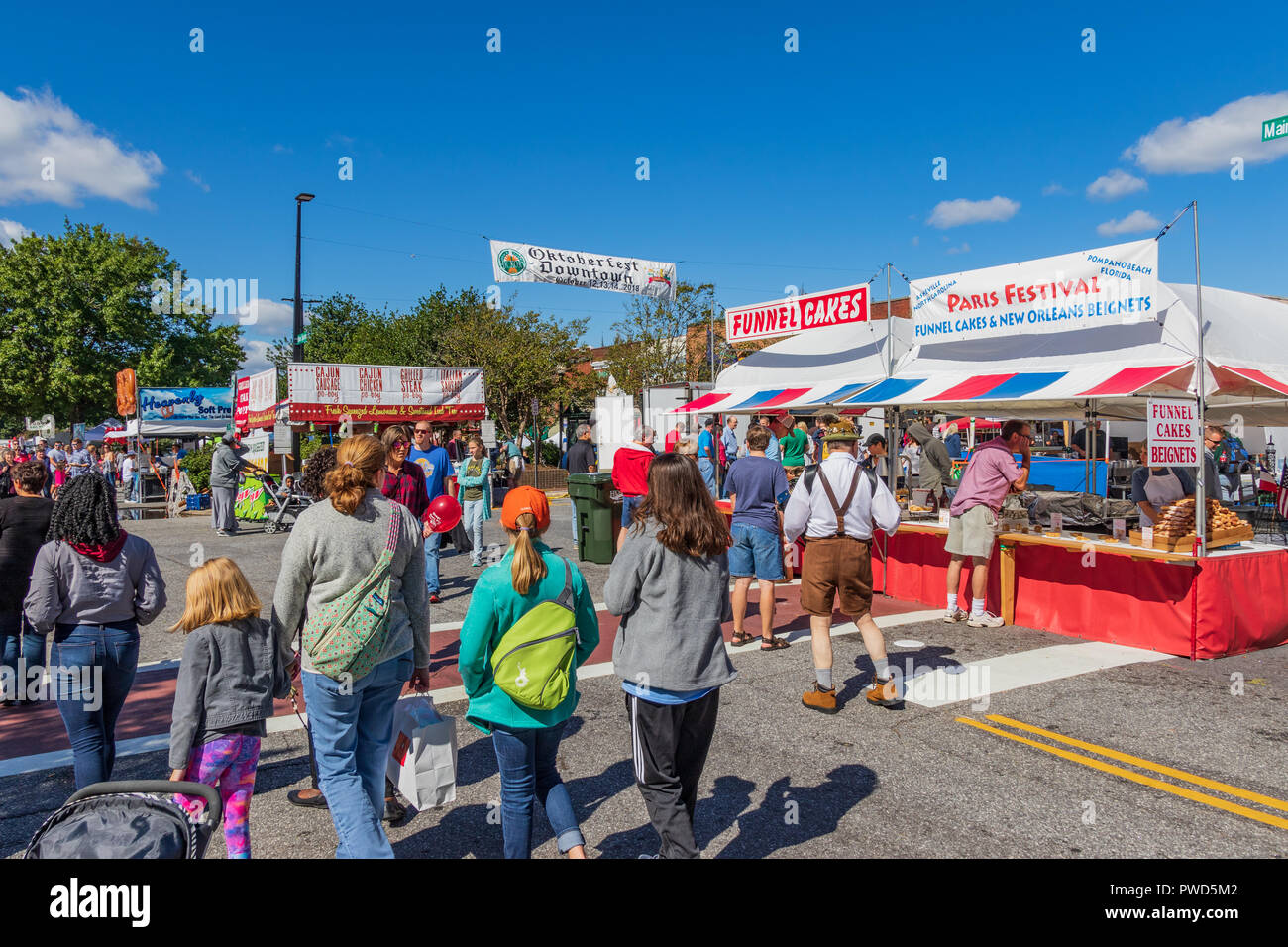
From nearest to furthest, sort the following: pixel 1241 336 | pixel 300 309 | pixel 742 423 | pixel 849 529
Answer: pixel 849 529, pixel 1241 336, pixel 300 309, pixel 742 423

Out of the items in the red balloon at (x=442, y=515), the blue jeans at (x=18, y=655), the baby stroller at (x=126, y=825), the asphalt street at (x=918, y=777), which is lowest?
the asphalt street at (x=918, y=777)

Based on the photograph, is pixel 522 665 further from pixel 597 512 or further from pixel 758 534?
pixel 597 512

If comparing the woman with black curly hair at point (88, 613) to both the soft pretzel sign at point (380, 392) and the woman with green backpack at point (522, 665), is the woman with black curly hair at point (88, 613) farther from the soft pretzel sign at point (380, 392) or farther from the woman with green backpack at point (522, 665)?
the soft pretzel sign at point (380, 392)

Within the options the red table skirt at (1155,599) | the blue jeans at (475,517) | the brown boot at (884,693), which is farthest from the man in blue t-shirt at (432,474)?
the red table skirt at (1155,599)

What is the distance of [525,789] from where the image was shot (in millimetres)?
2996

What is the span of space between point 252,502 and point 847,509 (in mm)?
12625

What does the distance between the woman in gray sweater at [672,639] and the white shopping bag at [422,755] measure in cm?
96

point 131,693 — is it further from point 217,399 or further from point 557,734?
point 217,399

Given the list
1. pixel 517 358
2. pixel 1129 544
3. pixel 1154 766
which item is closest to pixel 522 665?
pixel 1154 766

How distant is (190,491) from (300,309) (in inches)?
208

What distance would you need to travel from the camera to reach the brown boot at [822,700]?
541cm

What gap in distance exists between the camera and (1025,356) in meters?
8.67

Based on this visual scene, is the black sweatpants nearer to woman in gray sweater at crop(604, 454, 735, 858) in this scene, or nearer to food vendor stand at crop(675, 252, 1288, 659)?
woman in gray sweater at crop(604, 454, 735, 858)

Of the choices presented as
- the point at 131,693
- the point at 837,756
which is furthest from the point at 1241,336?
the point at 131,693
